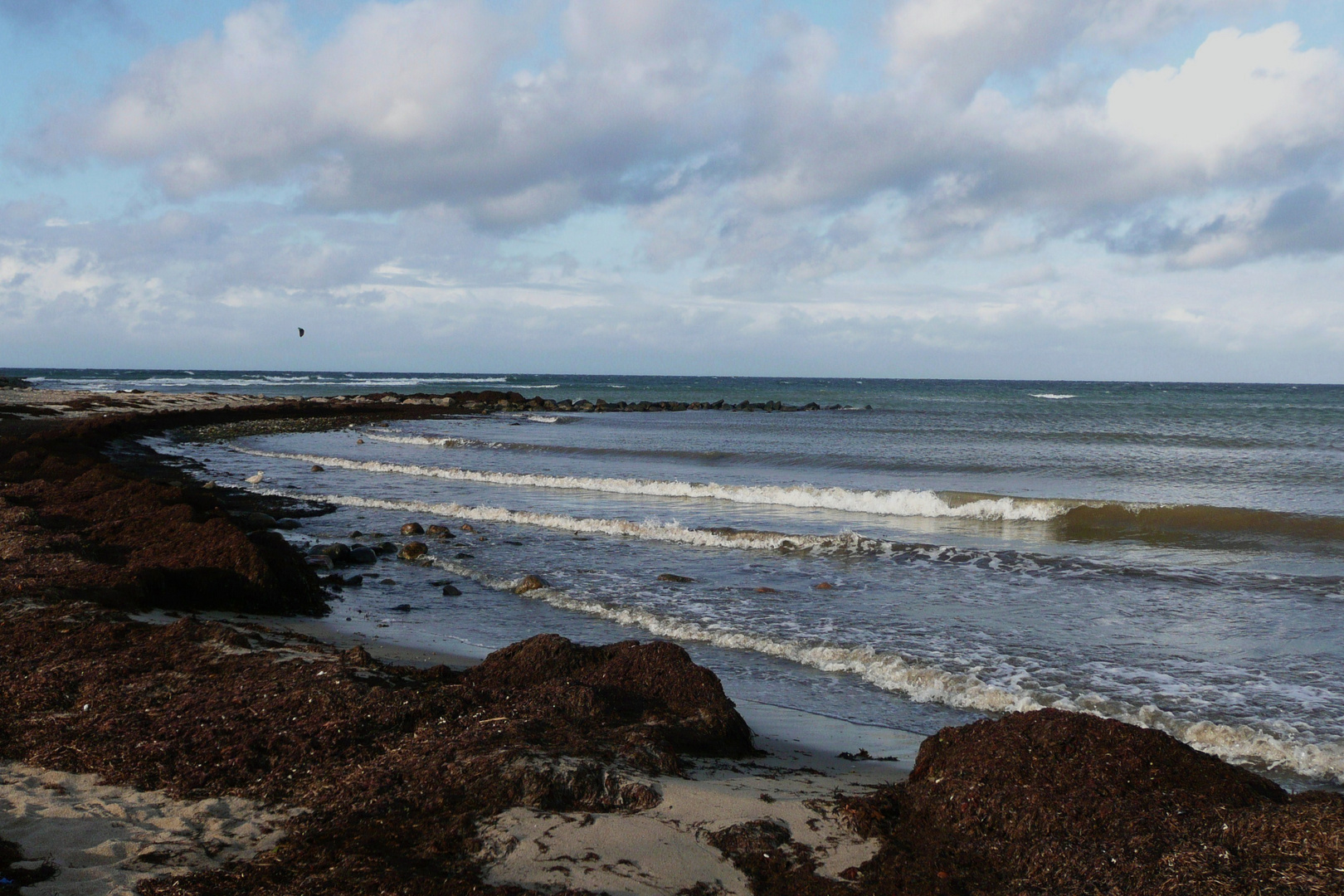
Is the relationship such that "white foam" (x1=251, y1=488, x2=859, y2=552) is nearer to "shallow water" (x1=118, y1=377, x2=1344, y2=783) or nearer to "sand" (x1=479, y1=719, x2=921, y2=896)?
"shallow water" (x1=118, y1=377, x2=1344, y2=783)

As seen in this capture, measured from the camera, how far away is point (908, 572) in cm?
1172

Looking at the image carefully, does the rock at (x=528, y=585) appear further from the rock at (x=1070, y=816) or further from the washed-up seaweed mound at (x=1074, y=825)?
the washed-up seaweed mound at (x=1074, y=825)

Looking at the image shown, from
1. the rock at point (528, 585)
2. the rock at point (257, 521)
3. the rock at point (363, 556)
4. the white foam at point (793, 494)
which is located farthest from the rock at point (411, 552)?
the white foam at point (793, 494)

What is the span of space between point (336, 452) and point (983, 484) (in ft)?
67.0

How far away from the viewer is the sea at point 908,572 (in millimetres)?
6902

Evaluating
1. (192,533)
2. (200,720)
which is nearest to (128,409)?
(192,533)

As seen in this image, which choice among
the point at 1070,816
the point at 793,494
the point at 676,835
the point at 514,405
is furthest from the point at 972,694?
the point at 514,405

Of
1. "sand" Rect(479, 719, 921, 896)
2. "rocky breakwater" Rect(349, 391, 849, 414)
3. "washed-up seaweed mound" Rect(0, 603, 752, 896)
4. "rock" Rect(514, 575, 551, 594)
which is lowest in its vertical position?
"rock" Rect(514, 575, 551, 594)

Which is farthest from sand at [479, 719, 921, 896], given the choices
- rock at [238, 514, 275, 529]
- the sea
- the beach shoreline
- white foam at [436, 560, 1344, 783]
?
rock at [238, 514, 275, 529]

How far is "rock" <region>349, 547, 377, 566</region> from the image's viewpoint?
38.7 feet

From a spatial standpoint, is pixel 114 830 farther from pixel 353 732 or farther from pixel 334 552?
pixel 334 552

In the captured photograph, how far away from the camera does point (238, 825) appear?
12.9ft

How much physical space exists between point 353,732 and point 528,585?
5.70 metres

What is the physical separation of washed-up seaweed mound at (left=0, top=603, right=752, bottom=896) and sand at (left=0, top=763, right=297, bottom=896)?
0.12 metres
